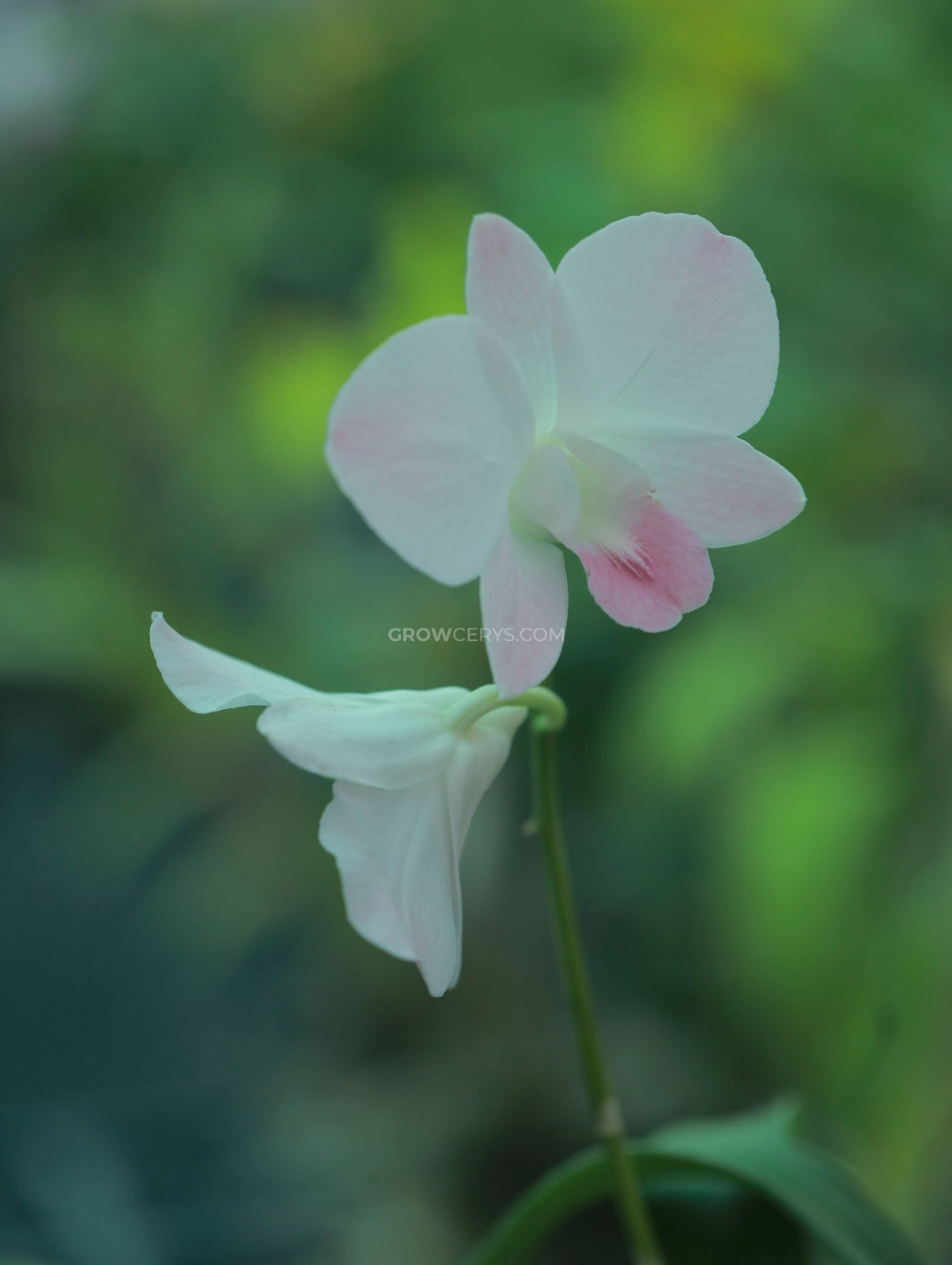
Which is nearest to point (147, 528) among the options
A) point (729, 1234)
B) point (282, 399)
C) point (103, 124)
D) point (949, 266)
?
point (282, 399)

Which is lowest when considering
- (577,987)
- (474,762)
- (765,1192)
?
(765,1192)

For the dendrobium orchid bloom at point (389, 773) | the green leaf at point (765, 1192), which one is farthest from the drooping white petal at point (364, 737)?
the green leaf at point (765, 1192)

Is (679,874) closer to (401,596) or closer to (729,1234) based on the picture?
(401,596)

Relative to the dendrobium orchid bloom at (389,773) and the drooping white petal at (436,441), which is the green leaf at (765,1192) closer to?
the dendrobium orchid bloom at (389,773)

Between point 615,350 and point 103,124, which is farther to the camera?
point 103,124

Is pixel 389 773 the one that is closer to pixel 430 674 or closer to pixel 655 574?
pixel 655 574

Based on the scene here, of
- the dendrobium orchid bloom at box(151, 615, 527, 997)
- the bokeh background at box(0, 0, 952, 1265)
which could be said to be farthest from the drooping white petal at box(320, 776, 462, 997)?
the bokeh background at box(0, 0, 952, 1265)

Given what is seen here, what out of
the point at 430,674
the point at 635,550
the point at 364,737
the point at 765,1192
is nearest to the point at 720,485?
the point at 635,550
